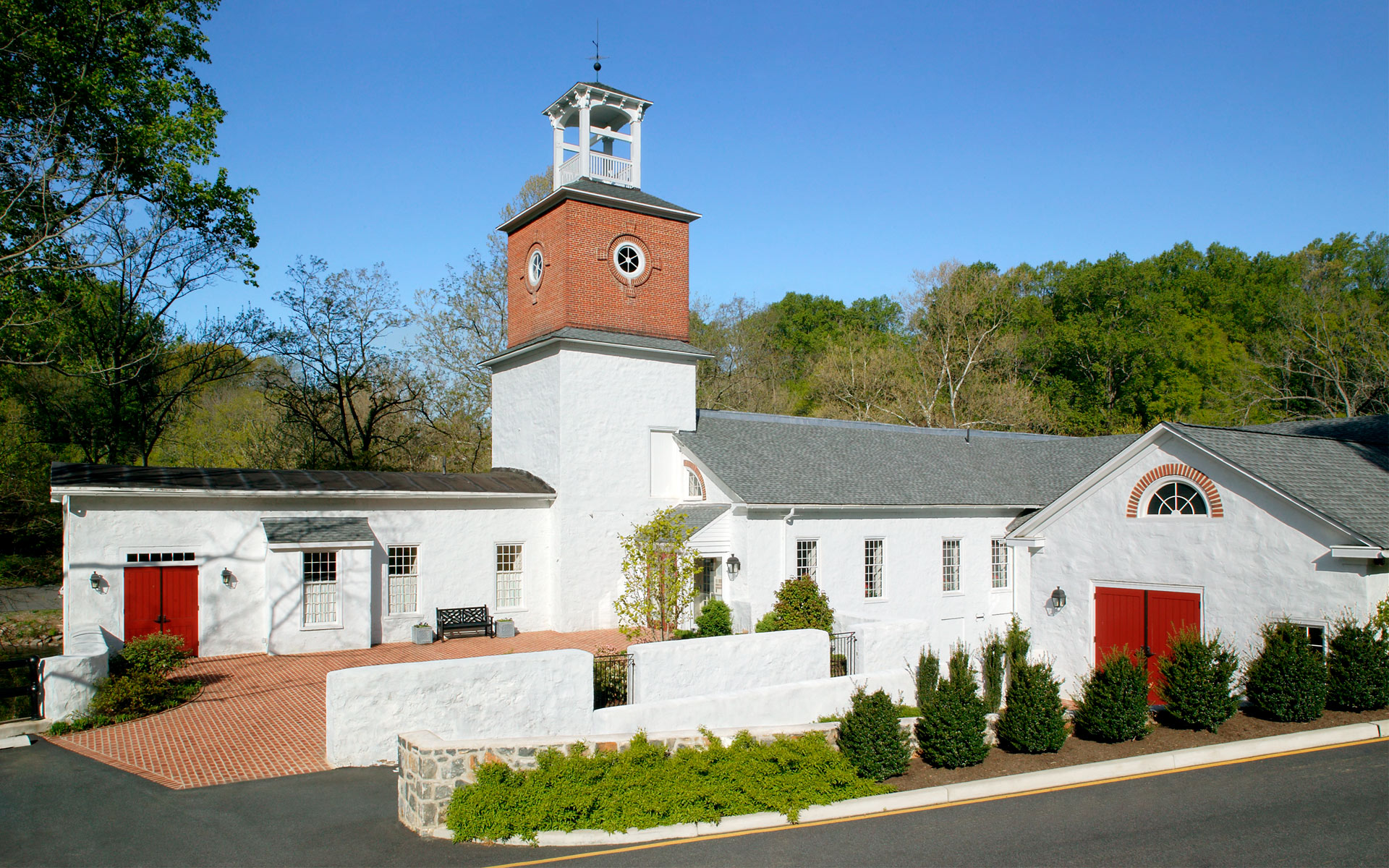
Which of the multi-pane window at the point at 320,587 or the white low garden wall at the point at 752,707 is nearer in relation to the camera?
the white low garden wall at the point at 752,707

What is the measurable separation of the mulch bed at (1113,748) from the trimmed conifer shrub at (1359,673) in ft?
0.57

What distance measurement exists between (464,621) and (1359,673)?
17435 millimetres

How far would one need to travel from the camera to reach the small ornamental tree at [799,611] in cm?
1877

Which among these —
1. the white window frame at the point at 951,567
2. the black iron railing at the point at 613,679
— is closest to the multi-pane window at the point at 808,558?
the white window frame at the point at 951,567

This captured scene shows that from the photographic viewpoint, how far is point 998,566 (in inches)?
1017

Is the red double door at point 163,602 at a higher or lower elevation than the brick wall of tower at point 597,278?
lower

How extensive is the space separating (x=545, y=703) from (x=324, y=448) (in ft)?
84.2

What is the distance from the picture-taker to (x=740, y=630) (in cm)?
2016

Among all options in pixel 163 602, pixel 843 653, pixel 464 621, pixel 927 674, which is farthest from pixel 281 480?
pixel 927 674

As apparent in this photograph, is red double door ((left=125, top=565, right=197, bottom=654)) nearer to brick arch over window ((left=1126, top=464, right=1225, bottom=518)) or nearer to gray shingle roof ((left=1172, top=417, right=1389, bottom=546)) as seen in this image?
brick arch over window ((left=1126, top=464, right=1225, bottom=518))

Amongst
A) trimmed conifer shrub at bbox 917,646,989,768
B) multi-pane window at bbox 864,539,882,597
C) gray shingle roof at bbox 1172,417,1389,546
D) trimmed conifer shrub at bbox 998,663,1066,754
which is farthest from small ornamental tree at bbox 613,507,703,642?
gray shingle roof at bbox 1172,417,1389,546

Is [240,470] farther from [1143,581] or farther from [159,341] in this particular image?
[1143,581]

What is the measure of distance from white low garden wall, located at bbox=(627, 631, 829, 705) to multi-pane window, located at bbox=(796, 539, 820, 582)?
567cm

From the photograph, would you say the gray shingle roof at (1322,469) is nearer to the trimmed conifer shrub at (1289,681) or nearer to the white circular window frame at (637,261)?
the trimmed conifer shrub at (1289,681)
